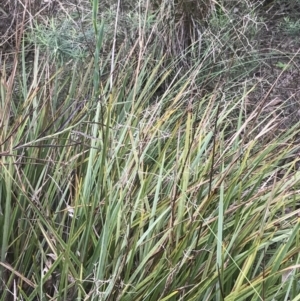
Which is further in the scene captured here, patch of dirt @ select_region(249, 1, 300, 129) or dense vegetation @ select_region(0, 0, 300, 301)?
patch of dirt @ select_region(249, 1, 300, 129)

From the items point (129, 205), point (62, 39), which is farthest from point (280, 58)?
point (129, 205)

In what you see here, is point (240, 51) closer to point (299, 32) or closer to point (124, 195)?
point (299, 32)

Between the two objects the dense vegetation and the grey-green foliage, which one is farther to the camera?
the grey-green foliage

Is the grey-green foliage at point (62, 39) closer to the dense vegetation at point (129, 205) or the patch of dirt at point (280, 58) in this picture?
the dense vegetation at point (129, 205)

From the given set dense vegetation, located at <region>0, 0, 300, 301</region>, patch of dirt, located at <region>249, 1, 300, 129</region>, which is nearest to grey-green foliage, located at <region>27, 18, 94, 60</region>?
dense vegetation, located at <region>0, 0, 300, 301</region>

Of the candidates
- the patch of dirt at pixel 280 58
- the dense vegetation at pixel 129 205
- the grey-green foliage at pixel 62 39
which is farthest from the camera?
the patch of dirt at pixel 280 58

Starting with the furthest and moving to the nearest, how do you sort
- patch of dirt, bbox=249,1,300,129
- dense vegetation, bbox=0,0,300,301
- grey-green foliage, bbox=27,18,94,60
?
patch of dirt, bbox=249,1,300,129
grey-green foliage, bbox=27,18,94,60
dense vegetation, bbox=0,0,300,301

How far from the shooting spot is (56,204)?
1858mm

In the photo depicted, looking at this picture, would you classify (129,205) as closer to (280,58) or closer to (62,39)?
(62,39)

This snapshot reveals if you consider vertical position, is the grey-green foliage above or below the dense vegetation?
above

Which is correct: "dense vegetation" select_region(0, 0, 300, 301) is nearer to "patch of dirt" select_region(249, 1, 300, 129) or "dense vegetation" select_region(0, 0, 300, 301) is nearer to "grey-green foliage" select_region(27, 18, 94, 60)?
"grey-green foliage" select_region(27, 18, 94, 60)

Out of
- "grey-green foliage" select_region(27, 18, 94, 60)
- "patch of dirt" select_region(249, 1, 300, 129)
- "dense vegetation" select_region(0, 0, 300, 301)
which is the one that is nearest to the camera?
"dense vegetation" select_region(0, 0, 300, 301)

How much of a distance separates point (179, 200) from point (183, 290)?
12.2 inches

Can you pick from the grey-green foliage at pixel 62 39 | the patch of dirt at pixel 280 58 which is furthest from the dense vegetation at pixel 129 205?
the patch of dirt at pixel 280 58
